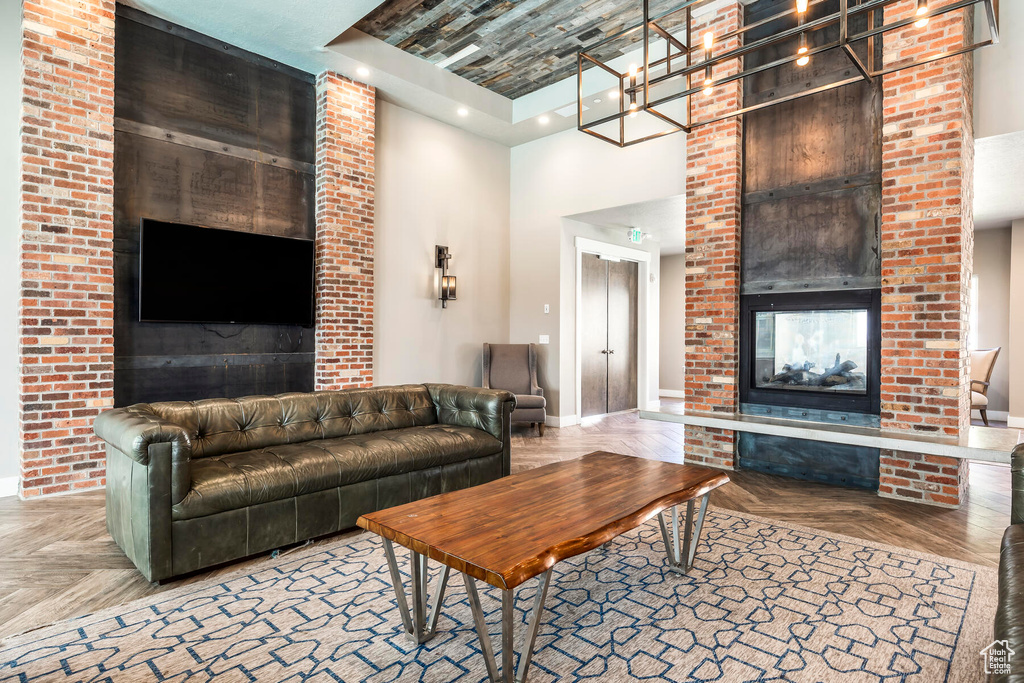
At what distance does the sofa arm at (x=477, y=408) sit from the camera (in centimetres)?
367

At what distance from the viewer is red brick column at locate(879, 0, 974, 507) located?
138 inches

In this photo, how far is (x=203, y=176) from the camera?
14.6 ft

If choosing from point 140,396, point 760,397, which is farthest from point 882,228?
point 140,396

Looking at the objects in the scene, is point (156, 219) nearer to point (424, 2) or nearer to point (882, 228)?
point (424, 2)

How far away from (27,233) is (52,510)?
176 centimetres

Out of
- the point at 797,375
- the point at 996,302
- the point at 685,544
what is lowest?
the point at 685,544

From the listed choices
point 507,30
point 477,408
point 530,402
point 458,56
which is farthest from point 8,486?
point 507,30

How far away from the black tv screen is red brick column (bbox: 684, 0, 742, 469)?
11.2 ft

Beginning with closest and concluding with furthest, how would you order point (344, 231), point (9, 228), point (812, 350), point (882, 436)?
1. point (882, 436)
2. point (9, 228)
3. point (812, 350)
4. point (344, 231)

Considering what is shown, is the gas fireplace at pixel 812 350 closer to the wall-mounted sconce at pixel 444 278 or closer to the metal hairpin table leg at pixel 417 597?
the wall-mounted sconce at pixel 444 278

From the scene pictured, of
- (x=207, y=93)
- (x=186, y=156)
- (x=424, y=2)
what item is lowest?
(x=186, y=156)

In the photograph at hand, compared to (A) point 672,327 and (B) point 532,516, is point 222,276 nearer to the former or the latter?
(B) point 532,516

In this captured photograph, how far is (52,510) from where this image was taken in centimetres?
333

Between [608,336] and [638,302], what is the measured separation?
869mm
